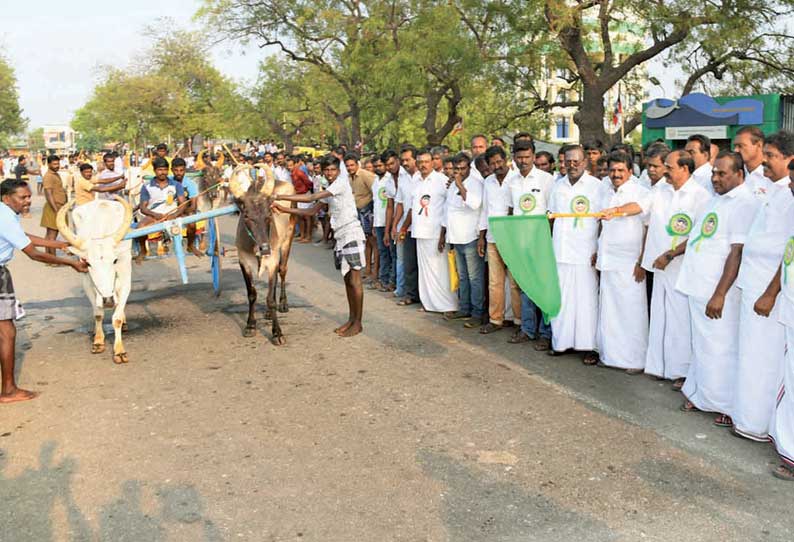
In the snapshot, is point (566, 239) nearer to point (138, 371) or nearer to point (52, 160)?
point (138, 371)

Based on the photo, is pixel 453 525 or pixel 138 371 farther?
pixel 138 371

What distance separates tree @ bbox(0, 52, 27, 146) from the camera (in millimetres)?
39562

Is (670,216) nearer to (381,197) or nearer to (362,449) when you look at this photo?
(362,449)

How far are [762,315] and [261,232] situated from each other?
182 inches

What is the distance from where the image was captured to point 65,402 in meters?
6.16

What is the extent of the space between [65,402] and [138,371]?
2.91ft

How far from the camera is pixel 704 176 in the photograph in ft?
21.2

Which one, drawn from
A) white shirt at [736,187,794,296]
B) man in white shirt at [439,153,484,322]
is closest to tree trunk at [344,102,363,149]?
man in white shirt at [439,153,484,322]

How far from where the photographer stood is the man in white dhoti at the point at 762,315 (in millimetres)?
4863

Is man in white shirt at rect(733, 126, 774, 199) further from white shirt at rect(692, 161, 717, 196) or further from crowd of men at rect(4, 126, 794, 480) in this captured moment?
white shirt at rect(692, 161, 717, 196)

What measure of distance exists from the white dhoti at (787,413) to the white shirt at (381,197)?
6.40m

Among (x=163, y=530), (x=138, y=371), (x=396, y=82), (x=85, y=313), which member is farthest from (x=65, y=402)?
(x=396, y=82)

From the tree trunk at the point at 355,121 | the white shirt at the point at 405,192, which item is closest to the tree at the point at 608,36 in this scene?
the tree trunk at the point at 355,121

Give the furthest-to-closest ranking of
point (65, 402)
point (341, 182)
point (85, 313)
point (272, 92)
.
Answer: point (272, 92)
point (85, 313)
point (341, 182)
point (65, 402)
